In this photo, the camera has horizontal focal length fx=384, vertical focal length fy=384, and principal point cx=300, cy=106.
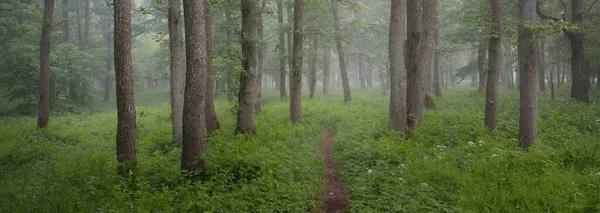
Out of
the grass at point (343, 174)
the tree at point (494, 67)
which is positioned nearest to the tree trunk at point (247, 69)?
the grass at point (343, 174)

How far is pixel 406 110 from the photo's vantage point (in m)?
13.3

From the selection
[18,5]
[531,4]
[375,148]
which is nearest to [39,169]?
[375,148]

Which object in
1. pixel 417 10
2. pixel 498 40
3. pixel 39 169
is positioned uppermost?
pixel 417 10

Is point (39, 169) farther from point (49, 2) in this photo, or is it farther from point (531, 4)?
point (531, 4)

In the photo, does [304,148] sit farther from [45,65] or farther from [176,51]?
[45,65]

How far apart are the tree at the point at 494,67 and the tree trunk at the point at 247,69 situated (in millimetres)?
8397

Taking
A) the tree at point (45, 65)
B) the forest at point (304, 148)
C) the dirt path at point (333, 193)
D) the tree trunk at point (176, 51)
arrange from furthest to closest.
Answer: the tree at point (45, 65)
the tree trunk at point (176, 51)
the dirt path at point (333, 193)
the forest at point (304, 148)

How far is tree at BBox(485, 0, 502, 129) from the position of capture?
13.5 metres

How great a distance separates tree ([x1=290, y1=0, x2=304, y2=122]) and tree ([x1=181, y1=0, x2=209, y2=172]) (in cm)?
860

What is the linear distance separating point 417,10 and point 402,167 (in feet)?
20.2

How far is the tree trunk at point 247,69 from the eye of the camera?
1318cm

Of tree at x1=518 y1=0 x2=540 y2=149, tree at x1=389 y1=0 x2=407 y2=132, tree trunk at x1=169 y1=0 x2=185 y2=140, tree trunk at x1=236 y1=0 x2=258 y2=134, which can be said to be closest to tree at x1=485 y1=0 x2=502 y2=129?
tree at x1=518 y1=0 x2=540 y2=149

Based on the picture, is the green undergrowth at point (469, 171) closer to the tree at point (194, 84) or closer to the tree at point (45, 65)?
the tree at point (194, 84)

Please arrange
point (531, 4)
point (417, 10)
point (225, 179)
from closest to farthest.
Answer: point (225, 179), point (531, 4), point (417, 10)
